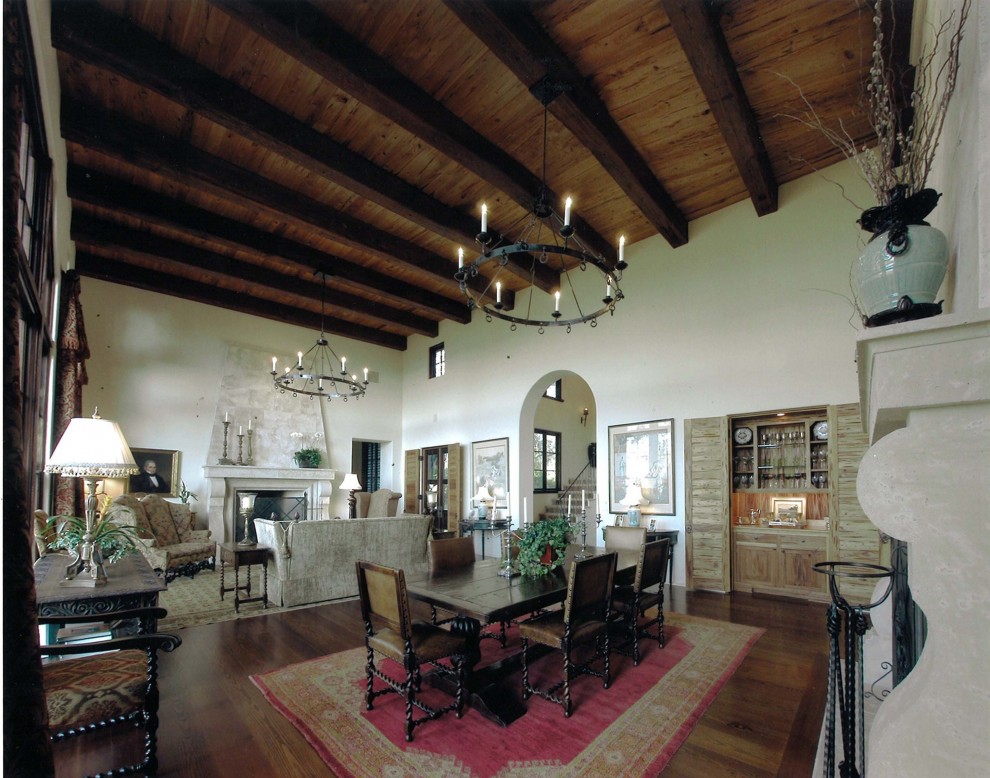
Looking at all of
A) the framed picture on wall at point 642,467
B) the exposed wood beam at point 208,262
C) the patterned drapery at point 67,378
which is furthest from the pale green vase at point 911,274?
the exposed wood beam at point 208,262

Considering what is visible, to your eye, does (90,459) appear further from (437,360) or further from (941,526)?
(437,360)

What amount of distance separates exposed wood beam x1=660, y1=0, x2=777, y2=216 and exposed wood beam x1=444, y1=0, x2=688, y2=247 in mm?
832

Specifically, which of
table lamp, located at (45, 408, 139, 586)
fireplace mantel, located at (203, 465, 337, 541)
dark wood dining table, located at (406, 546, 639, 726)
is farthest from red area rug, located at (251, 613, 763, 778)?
fireplace mantel, located at (203, 465, 337, 541)

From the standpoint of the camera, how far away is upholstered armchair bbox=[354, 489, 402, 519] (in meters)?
9.80

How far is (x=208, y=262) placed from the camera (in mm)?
7395

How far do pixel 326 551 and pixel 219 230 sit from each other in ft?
13.6

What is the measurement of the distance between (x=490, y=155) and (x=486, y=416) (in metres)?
5.11

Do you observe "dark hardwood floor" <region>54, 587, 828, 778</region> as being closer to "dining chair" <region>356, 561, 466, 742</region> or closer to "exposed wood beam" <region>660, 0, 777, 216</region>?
"dining chair" <region>356, 561, 466, 742</region>

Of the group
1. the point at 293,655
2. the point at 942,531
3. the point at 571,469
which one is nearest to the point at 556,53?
the point at 942,531

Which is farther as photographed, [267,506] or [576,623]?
[267,506]

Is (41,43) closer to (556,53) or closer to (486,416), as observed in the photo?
(556,53)

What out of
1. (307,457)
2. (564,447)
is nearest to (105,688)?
(307,457)

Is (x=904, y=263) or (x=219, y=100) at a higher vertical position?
(x=219, y=100)

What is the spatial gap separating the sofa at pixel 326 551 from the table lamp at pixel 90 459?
7.78 ft
